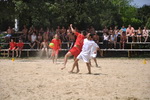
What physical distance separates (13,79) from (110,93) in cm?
392

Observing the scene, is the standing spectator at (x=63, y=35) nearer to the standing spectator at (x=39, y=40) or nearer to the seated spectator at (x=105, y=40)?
the standing spectator at (x=39, y=40)

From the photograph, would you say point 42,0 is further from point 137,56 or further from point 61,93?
point 61,93

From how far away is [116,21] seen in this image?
1560 inches

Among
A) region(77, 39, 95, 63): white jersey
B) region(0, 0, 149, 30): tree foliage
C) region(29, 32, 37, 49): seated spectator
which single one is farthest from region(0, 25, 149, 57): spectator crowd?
region(77, 39, 95, 63): white jersey

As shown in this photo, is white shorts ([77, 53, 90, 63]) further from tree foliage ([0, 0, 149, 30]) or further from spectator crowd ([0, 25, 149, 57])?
tree foliage ([0, 0, 149, 30])

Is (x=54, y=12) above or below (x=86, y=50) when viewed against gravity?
above

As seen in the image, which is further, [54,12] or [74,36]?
[54,12]

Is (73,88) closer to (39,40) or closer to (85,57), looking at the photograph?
(85,57)

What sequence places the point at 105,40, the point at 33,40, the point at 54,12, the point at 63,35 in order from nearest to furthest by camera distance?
the point at 105,40 < the point at 63,35 < the point at 33,40 < the point at 54,12

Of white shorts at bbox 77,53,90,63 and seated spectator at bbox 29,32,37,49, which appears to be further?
seated spectator at bbox 29,32,37,49

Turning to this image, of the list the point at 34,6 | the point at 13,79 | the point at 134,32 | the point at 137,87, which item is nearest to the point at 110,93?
the point at 137,87

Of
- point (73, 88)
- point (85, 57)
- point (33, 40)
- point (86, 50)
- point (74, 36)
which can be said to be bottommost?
point (73, 88)

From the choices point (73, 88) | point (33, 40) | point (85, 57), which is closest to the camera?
point (73, 88)

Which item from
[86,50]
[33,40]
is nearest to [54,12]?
[33,40]
